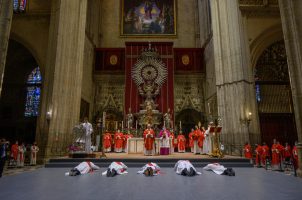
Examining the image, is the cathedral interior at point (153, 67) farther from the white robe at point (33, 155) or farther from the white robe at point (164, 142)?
the white robe at point (164, 142)

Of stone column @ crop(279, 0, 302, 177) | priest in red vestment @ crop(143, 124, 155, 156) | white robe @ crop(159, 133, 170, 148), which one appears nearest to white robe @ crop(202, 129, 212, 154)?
white robe @ crop(159, 133, 170, 148)

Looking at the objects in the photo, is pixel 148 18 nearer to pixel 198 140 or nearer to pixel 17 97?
pixel 17 97

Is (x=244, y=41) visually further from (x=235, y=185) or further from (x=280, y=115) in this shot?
(x=235, y=185)

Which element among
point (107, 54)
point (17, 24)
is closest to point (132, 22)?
point (107, 54)

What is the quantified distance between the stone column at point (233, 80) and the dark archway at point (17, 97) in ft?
51.1

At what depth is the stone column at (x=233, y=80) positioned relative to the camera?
12.4 metres

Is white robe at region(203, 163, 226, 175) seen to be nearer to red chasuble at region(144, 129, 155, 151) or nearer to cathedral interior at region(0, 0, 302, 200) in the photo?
cathedral interior at region(0, 0, 302, 200)

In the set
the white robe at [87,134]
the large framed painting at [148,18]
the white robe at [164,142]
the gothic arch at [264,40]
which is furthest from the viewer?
the large framed painting at [148,18]

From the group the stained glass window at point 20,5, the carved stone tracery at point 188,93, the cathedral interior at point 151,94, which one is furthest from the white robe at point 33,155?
A: the carved stone tracery at point 188,93

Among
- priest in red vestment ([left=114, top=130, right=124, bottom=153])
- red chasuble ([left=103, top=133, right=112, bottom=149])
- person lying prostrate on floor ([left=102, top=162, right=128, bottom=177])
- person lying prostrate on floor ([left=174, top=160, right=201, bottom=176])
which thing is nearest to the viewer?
person lying prostrate on floor ([left=102, top=162, right=128, bottom=177])

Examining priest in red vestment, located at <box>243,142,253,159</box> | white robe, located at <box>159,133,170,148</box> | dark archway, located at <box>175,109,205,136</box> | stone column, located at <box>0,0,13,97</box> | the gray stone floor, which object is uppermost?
stone column, located at <box>0,0,13,97</box>

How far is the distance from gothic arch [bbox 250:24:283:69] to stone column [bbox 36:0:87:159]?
11854mm

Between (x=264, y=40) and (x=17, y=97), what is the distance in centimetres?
2082

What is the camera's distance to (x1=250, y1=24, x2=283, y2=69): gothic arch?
591 inches
